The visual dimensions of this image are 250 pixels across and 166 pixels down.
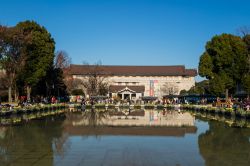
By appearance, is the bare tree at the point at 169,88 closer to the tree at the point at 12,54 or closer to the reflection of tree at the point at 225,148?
the tree at the point at 12,54

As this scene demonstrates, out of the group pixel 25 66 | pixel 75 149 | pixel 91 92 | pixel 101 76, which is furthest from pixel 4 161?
pixel 101 76

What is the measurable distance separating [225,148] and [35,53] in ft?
139

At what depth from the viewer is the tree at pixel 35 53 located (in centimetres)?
5150

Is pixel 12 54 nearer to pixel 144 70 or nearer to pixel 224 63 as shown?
pixel 224 63

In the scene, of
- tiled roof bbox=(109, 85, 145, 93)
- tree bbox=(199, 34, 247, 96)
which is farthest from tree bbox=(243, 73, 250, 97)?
tiled roof bbox=(109, 85, 145, 93)

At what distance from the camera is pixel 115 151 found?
42.5 feet

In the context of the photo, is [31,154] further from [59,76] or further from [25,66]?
[59,76]

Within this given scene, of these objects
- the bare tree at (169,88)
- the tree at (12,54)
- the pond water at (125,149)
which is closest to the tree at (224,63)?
the tree at (12,54)

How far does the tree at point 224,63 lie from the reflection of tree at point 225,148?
38602 millimetres

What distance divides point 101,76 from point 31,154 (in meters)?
87.3

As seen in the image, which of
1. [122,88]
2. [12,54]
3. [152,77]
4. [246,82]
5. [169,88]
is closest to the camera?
[12,54]

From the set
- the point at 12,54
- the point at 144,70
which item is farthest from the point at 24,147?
the point at 144,70

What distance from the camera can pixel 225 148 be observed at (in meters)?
13.9

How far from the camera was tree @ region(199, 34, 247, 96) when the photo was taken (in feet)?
185
